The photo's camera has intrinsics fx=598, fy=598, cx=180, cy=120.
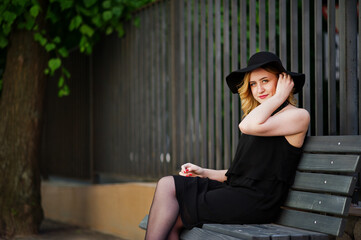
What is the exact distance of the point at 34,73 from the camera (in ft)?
22.4

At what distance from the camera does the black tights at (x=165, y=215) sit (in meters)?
3.50

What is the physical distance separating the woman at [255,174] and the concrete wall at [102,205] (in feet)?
7.93

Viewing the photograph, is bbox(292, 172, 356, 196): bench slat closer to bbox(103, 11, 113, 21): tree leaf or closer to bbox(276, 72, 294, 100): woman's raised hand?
bbox(276, 72, 294, 100): woman's raised hand

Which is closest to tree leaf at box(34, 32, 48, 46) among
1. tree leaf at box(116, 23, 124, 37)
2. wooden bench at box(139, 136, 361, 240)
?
tree leaf at box(116, 23, 124, 37)

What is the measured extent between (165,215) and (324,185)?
3.09 ft

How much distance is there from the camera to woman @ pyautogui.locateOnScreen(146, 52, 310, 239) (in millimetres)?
3314

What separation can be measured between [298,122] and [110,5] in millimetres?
4058

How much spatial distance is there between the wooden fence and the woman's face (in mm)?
518

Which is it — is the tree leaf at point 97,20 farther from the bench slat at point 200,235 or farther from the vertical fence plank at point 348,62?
the bench slat at point 200,235

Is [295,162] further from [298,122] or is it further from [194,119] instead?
[194,119]

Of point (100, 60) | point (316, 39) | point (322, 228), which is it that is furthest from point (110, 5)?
point (322, 228)

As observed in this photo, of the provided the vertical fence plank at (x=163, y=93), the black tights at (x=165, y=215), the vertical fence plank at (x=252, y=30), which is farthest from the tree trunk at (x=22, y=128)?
the black tights at (x=165, y=215)

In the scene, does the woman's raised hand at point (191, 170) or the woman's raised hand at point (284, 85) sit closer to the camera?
the woman's raised hand at point (284, 85)

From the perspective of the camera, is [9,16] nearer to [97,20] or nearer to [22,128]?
[97,20]
